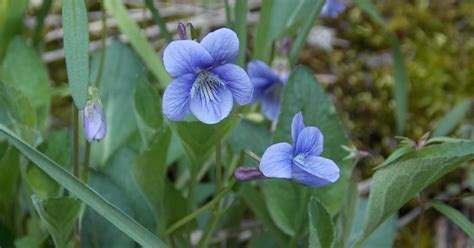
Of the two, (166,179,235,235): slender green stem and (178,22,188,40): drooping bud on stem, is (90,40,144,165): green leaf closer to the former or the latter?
(166,179,235,235): slender green stem

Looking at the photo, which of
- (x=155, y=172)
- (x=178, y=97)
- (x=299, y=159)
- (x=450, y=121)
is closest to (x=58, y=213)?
(x=155, y=172)

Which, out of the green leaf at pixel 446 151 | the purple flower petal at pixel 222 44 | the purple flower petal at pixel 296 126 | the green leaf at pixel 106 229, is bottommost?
the green leaf at pixel 106 229

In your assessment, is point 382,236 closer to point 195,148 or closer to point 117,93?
point 195,148

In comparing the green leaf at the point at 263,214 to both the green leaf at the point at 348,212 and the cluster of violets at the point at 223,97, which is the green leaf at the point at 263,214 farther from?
the cluster of violets at the point at 223,97

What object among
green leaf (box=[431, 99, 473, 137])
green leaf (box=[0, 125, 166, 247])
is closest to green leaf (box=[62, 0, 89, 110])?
green leaf (box=[0, 125, 166, 247])

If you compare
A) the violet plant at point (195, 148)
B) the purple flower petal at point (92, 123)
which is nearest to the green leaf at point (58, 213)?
the violet plant at point (195, 148)

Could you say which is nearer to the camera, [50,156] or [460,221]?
[460,221]

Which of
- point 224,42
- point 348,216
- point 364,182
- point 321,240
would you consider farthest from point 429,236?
point 224,42

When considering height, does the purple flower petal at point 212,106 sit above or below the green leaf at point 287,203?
above
